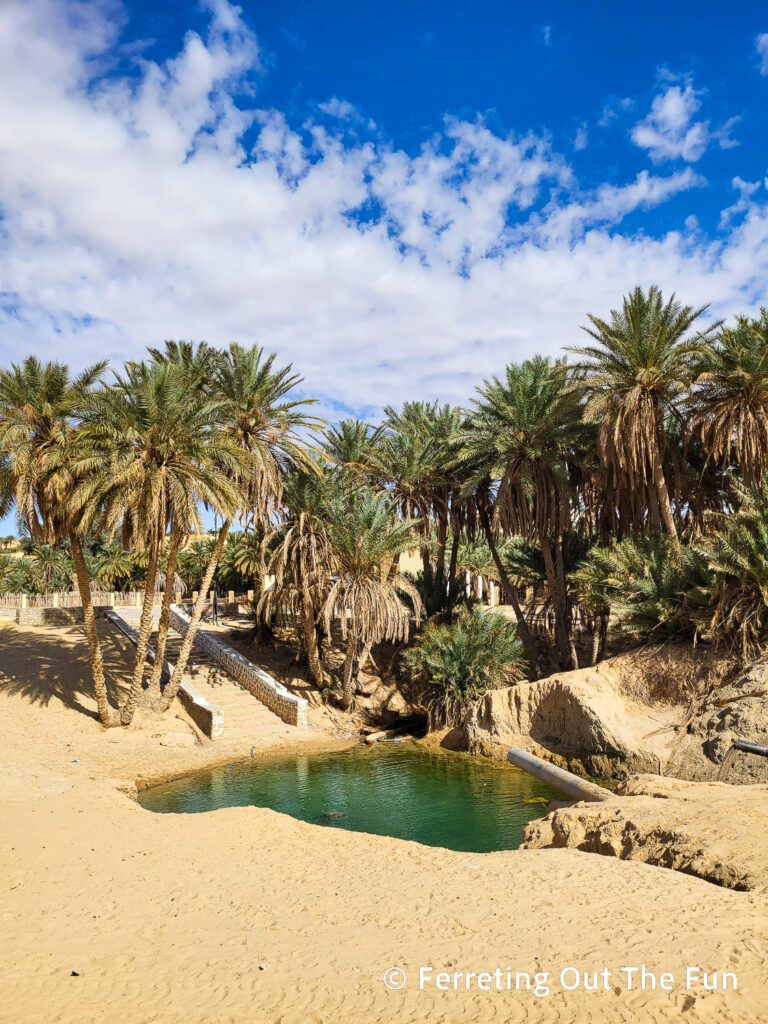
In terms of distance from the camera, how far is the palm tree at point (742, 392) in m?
18.4

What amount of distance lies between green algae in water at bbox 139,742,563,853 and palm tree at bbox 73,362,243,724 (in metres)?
5.27

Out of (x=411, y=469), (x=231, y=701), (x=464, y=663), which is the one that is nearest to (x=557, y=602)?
(x=464, y=663)

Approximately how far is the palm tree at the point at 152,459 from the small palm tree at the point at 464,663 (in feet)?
27.8

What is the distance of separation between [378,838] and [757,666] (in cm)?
988

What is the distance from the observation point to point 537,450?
22578 millimetres

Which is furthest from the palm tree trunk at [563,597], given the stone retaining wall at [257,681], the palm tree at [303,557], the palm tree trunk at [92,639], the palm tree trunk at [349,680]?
the palm tree trunk at [92,639]

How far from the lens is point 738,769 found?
13.0 metres

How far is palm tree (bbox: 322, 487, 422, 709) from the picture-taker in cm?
2159

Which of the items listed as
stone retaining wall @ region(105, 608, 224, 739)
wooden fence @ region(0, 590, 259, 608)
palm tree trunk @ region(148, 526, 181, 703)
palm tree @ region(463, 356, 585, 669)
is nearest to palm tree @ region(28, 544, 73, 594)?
wooden fence @ region(0, 590, 259, 608)

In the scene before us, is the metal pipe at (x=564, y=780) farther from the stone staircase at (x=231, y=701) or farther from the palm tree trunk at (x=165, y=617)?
the palm tree trunk at (x=165, y=617)

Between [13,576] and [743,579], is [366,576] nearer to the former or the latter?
[743,579]

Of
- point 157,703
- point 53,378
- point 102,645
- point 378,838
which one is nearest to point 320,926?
point 378,838

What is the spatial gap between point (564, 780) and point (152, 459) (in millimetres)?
14018

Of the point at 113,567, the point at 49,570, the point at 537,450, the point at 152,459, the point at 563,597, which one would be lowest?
the point at 563,597
